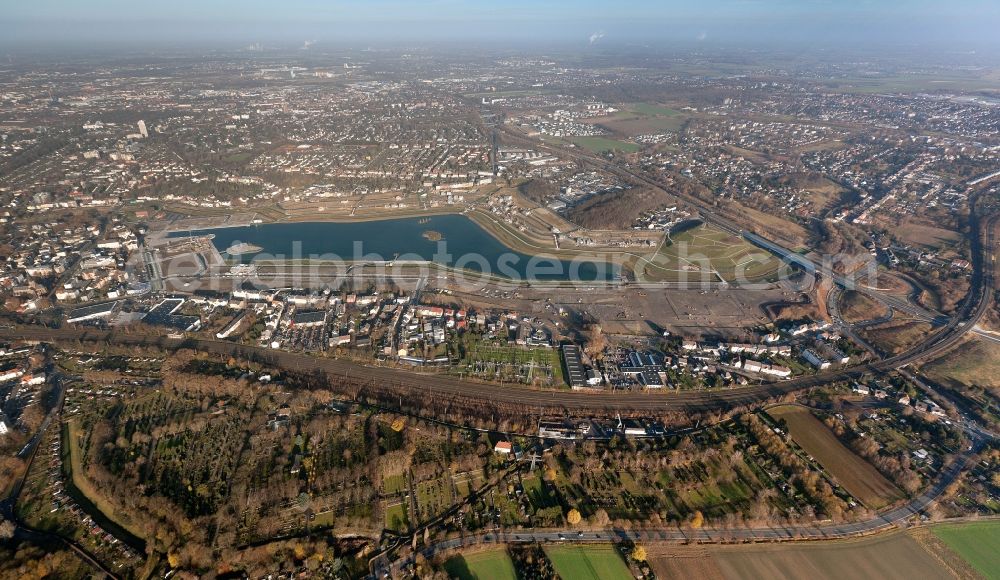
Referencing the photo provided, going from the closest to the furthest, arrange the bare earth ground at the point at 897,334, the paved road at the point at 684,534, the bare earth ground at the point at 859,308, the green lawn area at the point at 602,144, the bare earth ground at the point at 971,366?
1. the paved road at the point at 684,534
2. the bare earth ground at the point at 971,366
3. the bare earth ground at the point at 897,334
4. the bare earth ground at the point at 859,308
5. the green lawn area at the point at 602,144

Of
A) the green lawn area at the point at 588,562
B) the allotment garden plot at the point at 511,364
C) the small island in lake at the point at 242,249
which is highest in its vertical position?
the small island in lake at the point at 242,249

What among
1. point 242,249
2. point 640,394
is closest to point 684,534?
point 640,394

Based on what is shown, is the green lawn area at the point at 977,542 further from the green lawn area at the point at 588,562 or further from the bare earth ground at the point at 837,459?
the green lawn area at the point at 588,562

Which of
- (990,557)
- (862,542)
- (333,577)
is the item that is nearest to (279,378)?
(333,577)

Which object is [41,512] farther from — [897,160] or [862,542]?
[897,160]

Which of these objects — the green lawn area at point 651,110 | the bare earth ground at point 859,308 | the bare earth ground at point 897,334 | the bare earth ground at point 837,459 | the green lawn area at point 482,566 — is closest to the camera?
the green lawn area at point 482,566

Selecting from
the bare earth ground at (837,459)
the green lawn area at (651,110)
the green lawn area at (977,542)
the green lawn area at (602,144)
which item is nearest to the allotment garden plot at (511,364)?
the bare earth ground at (837,459)
